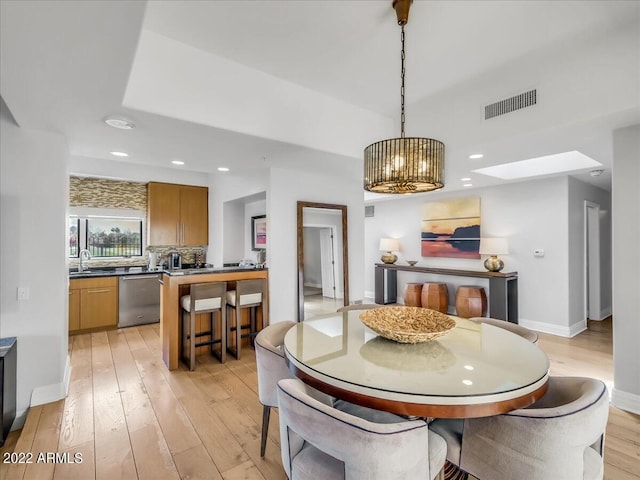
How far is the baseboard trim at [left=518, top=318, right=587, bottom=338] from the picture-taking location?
4543mm

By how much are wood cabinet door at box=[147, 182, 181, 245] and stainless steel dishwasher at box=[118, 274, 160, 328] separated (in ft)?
2.31

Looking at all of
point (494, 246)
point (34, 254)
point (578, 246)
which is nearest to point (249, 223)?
point (34, 254)

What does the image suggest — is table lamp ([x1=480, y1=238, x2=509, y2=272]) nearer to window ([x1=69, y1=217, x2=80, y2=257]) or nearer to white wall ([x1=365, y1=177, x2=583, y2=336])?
white wall ([x1=365, y1=177, x2=583, y2=336])

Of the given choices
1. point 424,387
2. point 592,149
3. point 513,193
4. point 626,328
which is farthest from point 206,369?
point 513,193

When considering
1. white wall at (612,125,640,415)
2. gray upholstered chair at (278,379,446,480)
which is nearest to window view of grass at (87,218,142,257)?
gray upholstered chair at (278,379,446,480)

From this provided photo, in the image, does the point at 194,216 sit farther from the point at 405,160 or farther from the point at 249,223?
the point at 405,160

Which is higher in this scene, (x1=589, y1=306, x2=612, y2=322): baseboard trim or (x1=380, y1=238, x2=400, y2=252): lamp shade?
(x1=380, y1=238, x2=400, y2=252): lamp shade

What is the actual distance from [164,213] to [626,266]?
6.04 metres

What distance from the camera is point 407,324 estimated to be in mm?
1970

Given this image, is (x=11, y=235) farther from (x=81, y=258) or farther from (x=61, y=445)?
(x=81, y=258)

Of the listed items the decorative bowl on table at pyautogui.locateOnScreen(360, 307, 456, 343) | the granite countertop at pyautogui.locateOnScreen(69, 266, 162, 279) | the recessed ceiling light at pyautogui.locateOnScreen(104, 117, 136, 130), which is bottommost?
the decorative bowl on table at pyautogui.locateOnScreen(360, 307, 456, 343)

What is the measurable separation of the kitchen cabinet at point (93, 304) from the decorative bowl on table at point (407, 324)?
435 cm

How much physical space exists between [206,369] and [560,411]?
10.3ft

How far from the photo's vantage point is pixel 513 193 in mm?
5086
